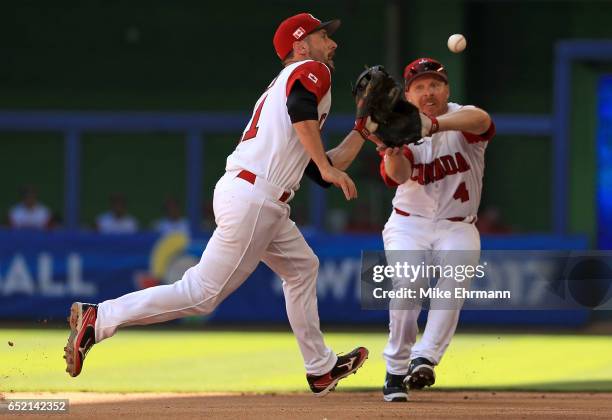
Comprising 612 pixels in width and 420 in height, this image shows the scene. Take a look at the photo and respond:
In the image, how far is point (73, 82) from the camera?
20.7m

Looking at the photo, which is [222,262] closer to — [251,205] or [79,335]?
[251,205]

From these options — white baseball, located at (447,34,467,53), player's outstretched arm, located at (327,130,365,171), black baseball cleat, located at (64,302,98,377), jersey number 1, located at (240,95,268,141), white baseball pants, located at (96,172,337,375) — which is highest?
white baseball, located at (447,34,467,53)

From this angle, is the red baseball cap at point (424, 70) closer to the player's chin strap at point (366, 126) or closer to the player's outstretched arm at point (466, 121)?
the player's outstretched arm at point (466, 121)

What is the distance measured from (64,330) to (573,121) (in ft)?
27.5

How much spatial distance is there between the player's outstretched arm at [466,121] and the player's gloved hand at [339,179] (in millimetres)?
605

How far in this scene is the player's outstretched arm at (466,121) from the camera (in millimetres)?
7102

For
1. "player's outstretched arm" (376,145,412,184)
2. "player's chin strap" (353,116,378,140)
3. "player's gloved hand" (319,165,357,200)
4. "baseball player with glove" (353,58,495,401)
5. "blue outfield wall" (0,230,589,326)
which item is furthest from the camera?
"blue outfield wall" (0,230,589,326)

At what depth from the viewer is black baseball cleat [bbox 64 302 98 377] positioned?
6.86 m

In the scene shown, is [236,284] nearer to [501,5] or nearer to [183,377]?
[183,377]

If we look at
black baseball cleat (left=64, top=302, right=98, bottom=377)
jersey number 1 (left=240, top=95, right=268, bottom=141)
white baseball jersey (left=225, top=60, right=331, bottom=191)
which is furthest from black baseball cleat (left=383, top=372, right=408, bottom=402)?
black baseball cleat (left=64, top=302, right=98, bottom=377)

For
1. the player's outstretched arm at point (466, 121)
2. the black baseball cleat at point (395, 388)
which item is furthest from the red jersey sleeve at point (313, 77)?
the black baseball cleat at point (395, 388)

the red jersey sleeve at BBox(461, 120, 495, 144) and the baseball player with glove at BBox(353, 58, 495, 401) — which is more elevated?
the red jersey sleeve at BBox(461, 120, 495, 144)

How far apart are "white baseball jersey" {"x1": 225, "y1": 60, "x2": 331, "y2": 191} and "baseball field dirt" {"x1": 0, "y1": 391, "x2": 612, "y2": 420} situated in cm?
126

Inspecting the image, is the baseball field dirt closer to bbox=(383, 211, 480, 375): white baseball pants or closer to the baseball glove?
bbox=(383, 211, 480, 375): white baseball pants
